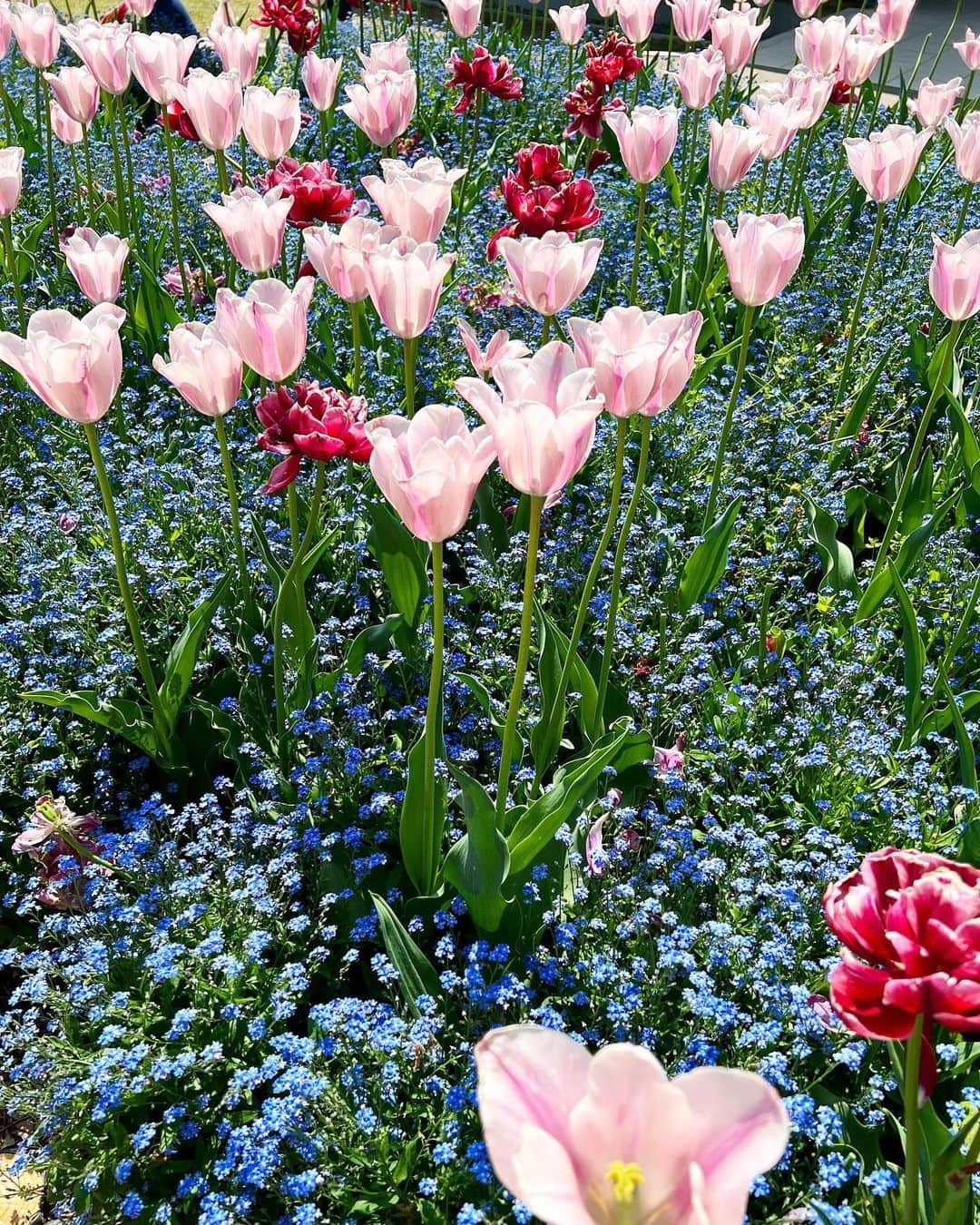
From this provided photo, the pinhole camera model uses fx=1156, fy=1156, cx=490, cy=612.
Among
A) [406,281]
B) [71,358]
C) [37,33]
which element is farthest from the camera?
[37,33]

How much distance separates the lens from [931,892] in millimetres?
1060

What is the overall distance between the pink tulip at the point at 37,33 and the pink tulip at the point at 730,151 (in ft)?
6.41

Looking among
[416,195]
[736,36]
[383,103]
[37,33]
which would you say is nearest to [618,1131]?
[416,195]

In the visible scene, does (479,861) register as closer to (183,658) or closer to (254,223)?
(183,658)

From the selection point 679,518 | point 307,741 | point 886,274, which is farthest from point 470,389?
point 886,274

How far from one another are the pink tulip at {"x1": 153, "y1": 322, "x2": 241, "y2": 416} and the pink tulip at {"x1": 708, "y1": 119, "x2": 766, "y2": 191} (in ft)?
5.17

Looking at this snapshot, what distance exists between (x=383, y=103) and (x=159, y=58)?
2.26ft

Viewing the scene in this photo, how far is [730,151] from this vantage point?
298 cm

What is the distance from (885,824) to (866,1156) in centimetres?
65

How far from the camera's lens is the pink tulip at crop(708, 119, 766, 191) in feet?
9.68

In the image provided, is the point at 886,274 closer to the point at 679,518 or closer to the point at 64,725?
the point at 679,518

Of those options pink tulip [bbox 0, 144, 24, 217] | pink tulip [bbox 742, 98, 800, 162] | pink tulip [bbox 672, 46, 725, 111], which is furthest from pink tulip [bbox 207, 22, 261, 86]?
A: pink tulip [bbox 742, 98, 800, 162]

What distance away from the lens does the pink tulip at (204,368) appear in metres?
1.97

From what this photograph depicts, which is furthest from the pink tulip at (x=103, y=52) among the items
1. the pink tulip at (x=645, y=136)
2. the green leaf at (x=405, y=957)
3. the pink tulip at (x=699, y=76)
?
the green leaf at (x=405, y=957)
